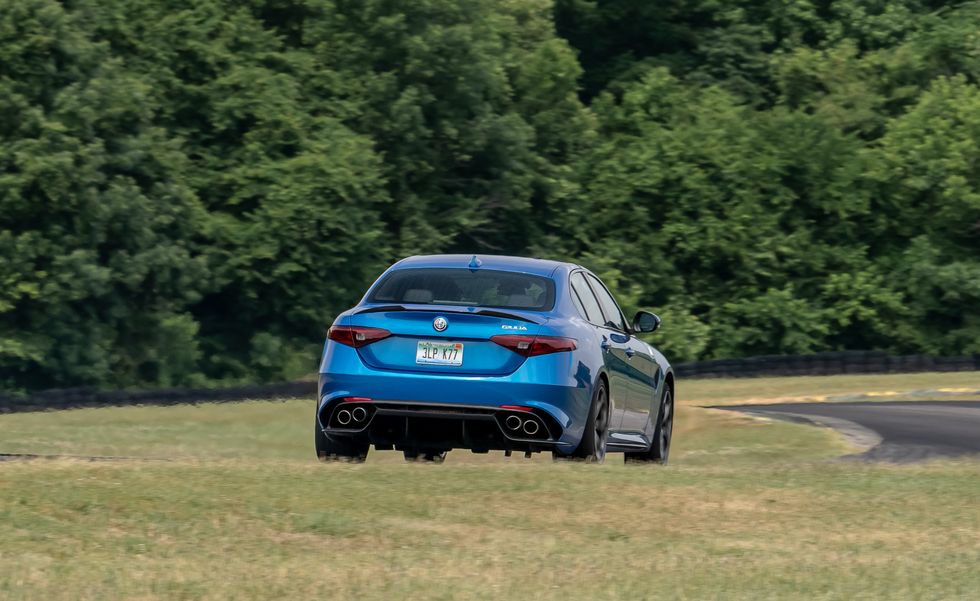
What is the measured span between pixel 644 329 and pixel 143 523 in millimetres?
6016

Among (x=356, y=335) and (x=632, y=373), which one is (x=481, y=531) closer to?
(x=356, y=335)

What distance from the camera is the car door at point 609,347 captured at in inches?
499

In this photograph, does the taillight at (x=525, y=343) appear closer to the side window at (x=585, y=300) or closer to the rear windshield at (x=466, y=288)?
the rear windshield at (x=466, y=288)

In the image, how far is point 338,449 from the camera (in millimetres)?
12352

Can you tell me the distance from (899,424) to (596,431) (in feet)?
27.0

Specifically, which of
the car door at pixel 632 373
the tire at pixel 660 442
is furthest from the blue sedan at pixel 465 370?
the tire at pixel 660 442

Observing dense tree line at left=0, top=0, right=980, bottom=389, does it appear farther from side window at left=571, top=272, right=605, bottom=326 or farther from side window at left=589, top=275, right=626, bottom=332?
side window at left=571, top=272, right=605, bottom=326

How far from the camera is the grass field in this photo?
7.49 metres

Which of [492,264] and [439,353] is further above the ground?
[492,264]

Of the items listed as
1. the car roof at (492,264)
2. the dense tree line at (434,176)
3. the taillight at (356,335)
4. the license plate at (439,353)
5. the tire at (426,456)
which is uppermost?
the dense tree line at (434,176)

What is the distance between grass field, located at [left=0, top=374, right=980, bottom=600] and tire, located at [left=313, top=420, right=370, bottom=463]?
0.73 metres

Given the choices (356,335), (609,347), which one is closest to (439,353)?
(356,335)

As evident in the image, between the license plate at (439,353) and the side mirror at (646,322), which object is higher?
the side mirror at (646,322)

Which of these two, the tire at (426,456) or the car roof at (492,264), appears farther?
the tire at (426,456)
